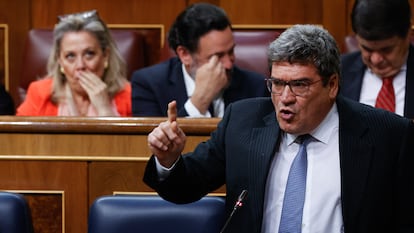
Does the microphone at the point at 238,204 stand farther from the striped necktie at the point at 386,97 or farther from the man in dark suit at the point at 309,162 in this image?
the striped necktie at the point at 386,97

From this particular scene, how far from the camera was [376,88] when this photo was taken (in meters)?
2.01

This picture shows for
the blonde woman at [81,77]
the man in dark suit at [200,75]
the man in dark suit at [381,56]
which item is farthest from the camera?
the blonde woman at [81,77]

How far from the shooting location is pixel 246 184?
1.29 m

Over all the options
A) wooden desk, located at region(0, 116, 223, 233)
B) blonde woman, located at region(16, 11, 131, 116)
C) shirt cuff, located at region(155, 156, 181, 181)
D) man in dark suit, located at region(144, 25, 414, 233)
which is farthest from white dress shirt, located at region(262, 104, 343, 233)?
blonde woman, located at region(16, 11, 131, 116)

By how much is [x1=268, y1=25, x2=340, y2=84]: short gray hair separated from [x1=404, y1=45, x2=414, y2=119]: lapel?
0.67m

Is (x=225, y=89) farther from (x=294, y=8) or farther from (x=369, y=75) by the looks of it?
(x=294, y=8)

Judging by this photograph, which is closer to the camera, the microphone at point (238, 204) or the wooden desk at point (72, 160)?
the microphone at point (238, 204)

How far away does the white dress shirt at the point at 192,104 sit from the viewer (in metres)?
1.96

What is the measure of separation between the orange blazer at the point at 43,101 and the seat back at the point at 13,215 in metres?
0.87

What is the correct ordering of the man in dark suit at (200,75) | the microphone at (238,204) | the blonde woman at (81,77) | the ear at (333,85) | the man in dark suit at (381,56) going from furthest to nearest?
1. the blonde woman at (81,77)
2. the man in dark suit at (200,75)
3. the man in dark suit at (381,56)
4. the ear at (333,85)
5. the microphone at (238,204)

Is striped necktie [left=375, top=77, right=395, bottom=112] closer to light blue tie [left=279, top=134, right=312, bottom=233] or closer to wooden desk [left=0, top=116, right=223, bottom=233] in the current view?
wooden desk [left=0, top=116, right=223, bottom=233]

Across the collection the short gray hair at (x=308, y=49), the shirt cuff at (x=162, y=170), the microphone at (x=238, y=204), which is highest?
the short gray hair at (x=308, y=49)

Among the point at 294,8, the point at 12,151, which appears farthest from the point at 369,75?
the point at 12,151

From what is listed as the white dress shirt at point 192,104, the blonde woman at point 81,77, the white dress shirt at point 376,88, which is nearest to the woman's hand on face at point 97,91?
the blonde woman at point 81,77
